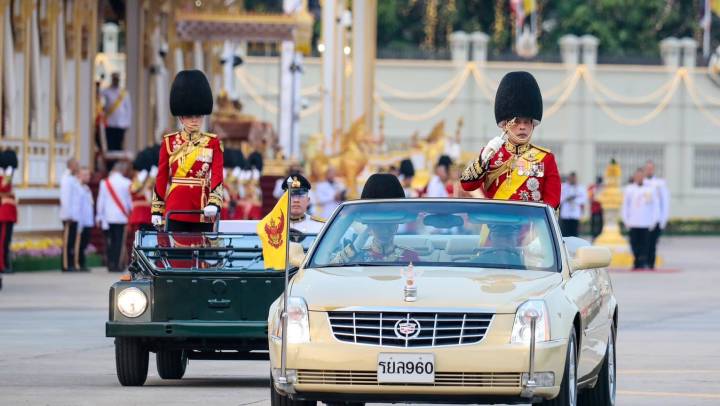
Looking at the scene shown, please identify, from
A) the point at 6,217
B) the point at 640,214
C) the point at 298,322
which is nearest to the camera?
the point at 298,322

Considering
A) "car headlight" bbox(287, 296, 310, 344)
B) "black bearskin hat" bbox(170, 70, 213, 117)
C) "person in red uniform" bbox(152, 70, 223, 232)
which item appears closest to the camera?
"car headlight" bbox(287, 296, 310, 344)

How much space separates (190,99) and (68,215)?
661 inches

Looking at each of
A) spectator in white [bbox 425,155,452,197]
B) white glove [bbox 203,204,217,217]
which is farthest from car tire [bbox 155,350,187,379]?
spectator in white [bbox 425,155,452,197]

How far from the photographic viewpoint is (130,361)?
14.1 meters

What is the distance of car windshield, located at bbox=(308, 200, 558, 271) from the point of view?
1170 cm

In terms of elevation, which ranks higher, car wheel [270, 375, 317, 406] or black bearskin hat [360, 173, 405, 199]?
black bearskin hat [360, 173, 405, 199]

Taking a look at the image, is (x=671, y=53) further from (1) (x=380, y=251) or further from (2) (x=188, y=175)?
(1) (x=380, y=251)

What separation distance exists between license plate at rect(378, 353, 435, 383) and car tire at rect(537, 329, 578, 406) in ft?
2.22

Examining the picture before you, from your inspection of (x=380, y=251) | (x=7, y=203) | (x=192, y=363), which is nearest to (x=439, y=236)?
(x=380, y=251)

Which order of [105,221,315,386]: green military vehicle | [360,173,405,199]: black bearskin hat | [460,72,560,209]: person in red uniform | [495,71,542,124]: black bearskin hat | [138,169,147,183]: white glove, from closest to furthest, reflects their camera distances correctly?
[105,221,315,386]: green military vehicle → [460,72,560,209]: person in red uniform → [360,173,405,199]: black bearskin hat → [495,71,542,124]: black bearskin hat → [138,169,147,183]: white glove

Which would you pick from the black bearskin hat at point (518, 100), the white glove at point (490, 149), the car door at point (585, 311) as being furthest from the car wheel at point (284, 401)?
the black bearskin hat at point (518, 100)

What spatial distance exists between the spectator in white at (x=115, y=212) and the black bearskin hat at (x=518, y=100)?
60.6 feet

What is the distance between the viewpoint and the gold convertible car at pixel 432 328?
1052 cm

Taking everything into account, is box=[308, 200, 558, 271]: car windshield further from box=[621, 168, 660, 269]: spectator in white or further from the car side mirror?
box=[621, 168, 660, 269]: spectator in white
